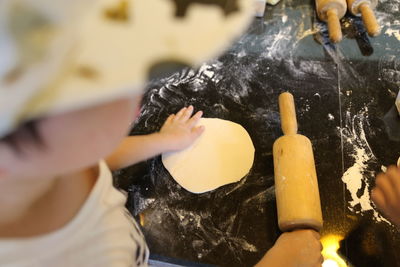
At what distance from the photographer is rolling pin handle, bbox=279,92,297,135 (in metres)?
0.86

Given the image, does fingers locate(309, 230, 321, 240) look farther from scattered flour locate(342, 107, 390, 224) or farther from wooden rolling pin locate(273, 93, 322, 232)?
scattered flour locate(342, 107, 390, 224)

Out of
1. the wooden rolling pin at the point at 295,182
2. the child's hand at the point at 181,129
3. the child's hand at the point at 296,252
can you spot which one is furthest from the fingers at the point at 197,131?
the child's hand at the point at 296,252

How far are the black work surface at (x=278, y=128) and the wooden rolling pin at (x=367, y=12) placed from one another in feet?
0.11

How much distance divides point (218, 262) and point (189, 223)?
3.8 inches

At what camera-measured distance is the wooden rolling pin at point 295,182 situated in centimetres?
73

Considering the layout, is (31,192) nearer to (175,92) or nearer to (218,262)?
(218,262)

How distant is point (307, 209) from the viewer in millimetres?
731

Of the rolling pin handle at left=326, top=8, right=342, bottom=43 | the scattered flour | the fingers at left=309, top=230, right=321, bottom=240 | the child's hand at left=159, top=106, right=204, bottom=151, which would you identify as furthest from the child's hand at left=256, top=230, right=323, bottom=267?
the rolling pin handle at left=326, top=8, right=342, bottom=43

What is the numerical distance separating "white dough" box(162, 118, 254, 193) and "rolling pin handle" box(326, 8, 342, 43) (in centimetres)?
40

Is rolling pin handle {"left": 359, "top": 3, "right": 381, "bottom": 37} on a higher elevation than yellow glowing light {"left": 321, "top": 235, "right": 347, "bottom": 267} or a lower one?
higher

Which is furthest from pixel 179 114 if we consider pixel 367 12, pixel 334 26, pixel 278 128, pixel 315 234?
pixel 367 12

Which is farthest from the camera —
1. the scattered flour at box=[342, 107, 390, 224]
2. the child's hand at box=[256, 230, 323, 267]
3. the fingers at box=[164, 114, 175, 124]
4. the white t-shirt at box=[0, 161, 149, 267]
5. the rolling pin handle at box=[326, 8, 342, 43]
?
the rolling pin handle at box=[326, 8, 342, 43]

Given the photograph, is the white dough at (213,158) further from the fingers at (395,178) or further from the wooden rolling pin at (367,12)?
the wooden rolling pin at (367,12)

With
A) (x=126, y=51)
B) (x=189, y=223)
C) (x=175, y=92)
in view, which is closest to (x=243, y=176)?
(x=189, y=223)
